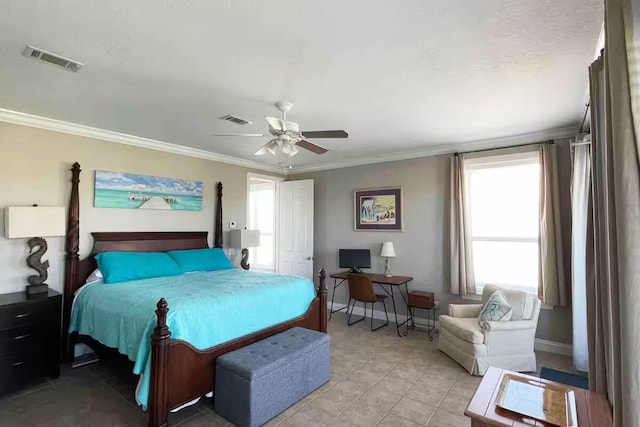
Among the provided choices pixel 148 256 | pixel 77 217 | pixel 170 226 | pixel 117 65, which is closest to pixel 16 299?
pixel 77 217

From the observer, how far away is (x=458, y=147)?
449 cm

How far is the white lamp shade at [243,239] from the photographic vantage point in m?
5.07

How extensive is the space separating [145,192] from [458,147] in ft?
13.8

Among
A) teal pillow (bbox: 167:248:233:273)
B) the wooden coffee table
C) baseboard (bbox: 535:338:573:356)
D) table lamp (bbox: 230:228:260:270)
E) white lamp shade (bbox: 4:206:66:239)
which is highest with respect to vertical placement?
white lamp shade (bbox: 4:206:66:239)

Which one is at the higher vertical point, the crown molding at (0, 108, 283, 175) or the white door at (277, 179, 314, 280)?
the crown molding at (0, 108, 283, 175)

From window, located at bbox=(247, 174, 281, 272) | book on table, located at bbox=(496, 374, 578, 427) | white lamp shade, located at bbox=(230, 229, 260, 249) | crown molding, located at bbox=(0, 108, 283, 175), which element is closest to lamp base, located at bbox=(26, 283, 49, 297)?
crown molding, located at bbox=(0, 108, 283, 175)

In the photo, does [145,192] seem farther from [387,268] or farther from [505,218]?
[505,218]

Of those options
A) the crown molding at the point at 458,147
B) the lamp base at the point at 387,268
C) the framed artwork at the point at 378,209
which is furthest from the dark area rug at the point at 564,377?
the crown molding at the point at 458,147

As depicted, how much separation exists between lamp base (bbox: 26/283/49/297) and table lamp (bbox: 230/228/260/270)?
232cm

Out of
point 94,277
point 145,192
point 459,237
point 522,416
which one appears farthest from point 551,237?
point 94,277

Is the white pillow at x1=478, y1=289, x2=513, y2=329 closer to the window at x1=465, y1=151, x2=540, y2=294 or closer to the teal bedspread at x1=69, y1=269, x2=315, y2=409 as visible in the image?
the window at x1=465, y1=151, x2=540, y2=294

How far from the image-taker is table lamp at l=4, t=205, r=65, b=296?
3068 millimetres

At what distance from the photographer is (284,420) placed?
8.16 ft

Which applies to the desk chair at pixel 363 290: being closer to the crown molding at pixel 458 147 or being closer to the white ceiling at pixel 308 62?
the crown molding at pixel 458 147
